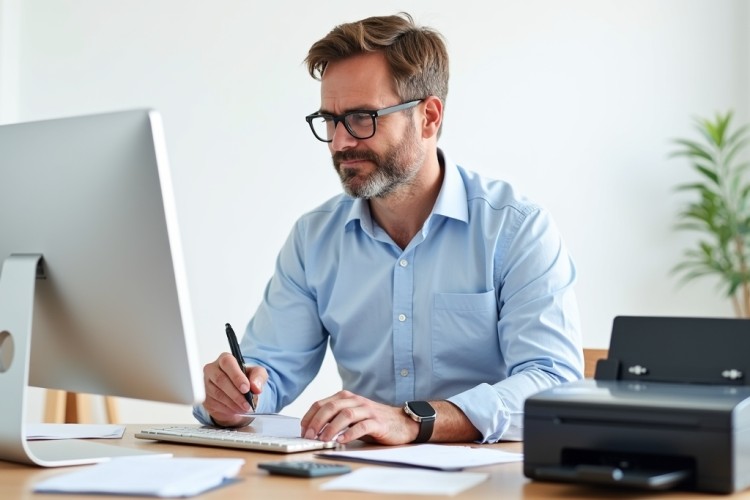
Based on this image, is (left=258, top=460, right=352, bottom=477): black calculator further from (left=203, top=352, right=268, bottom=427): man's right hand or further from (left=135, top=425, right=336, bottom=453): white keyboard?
(left=203, top=352, right=268, bottom=427): man's right hand

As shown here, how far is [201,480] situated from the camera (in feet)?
4.09

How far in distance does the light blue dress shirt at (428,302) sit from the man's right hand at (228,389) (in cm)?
7

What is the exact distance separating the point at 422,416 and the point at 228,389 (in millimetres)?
381

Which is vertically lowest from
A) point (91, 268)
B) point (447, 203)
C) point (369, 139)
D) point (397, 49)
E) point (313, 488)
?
point (313, 488)

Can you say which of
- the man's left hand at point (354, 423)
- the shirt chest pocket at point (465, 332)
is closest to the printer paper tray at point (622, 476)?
the man's left hand at point (354, 423)

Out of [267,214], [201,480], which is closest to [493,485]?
[201,480]

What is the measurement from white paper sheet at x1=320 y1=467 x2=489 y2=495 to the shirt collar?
0.89 metres

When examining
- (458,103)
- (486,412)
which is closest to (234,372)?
(486,412)

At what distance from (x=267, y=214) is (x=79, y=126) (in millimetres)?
2551

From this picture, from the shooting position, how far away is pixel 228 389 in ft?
6.01

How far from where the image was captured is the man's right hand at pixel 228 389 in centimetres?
182

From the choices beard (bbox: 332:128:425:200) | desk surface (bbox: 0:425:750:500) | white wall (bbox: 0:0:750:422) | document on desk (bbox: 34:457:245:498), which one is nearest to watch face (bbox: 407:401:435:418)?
desk surface (bbox: 0:425:750:500)

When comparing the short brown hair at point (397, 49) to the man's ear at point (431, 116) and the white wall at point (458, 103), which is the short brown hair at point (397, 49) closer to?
the man's ear at point (431, 116)

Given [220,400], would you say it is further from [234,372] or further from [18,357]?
[18,357]
